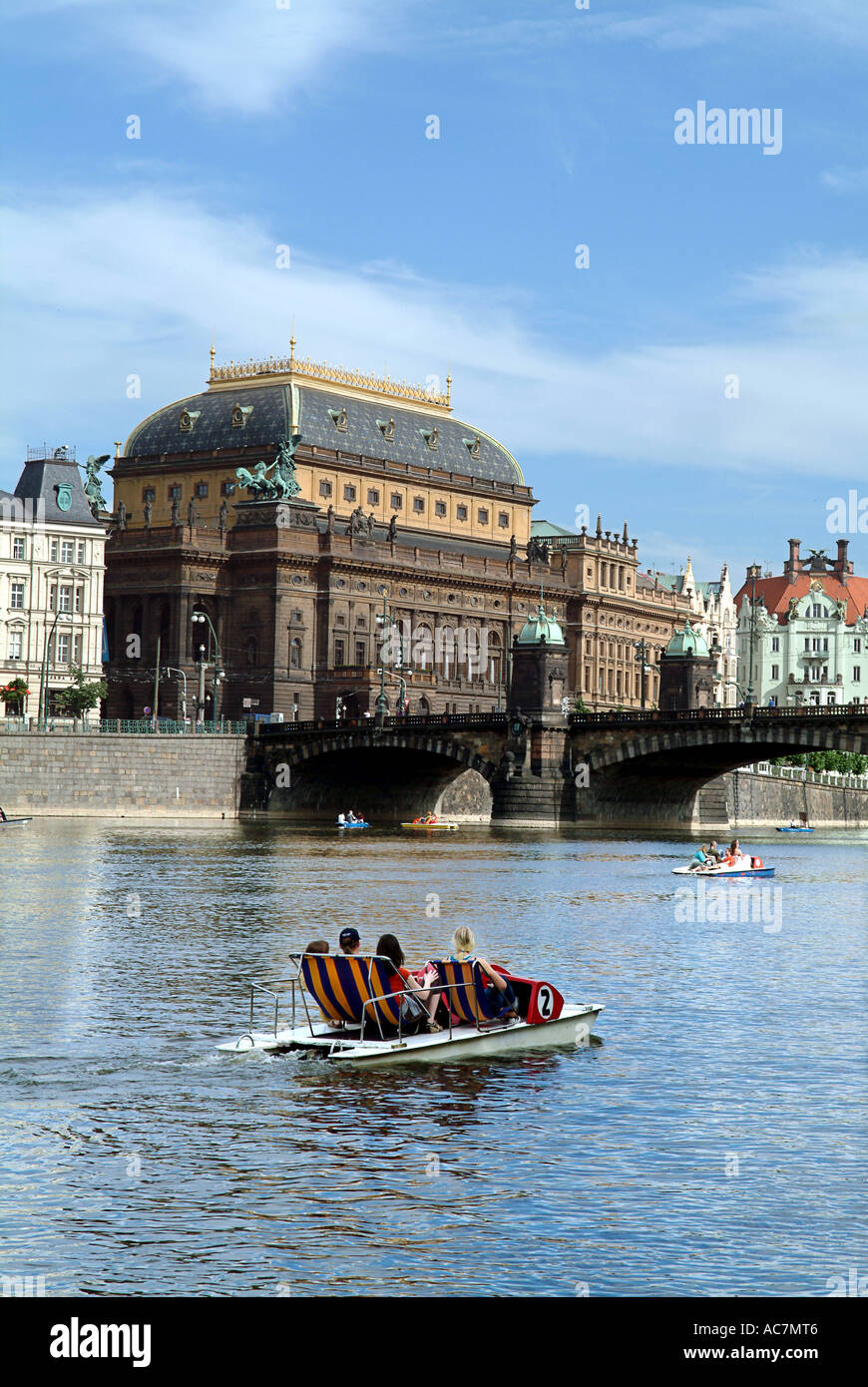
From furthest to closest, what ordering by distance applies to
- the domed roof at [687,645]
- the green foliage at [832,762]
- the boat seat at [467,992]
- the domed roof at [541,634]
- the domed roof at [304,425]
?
the green foliage at [832,762], the domed roof at [304,425], the domed roof at [687,645], the domed roof at [541,634], the boat seat at [467,992]

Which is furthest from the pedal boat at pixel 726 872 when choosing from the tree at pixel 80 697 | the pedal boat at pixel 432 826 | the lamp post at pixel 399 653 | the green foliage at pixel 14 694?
the lamp post at pixel 399 653

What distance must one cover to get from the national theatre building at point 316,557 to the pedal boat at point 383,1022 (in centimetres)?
11881

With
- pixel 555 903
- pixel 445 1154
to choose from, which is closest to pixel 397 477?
pixel 555 903

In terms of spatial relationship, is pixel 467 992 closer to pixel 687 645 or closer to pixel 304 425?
pixel 687 645

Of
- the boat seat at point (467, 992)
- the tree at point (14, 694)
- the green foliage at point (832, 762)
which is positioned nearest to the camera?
the boat seat at point (467, 992)

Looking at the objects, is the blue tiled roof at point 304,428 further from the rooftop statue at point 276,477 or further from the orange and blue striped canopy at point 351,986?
the orange and blue striped canopy at point 351,986

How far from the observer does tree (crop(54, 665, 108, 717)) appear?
13938 cm

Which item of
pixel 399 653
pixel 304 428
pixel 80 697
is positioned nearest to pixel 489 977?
pixel 80 697

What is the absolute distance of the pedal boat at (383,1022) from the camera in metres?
28.2

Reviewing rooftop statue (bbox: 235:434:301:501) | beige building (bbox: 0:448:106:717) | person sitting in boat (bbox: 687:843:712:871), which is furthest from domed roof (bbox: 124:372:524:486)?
person sitting in boat (bbox: 687:843:712:871)

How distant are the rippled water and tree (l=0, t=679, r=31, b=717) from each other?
90.2 metres

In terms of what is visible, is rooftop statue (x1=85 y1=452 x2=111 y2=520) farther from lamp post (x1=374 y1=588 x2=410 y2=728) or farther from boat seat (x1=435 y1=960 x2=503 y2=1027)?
boat seat (x1=435 y1=960 x2=503 y2=1027)

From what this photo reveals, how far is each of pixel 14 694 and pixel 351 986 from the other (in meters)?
113

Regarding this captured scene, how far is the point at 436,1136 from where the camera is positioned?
79.3 feet
